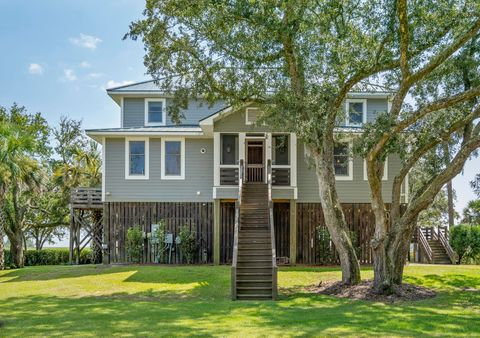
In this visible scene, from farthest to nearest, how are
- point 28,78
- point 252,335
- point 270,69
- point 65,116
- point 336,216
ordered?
point 65,116
point 28,78
point 270,69
point 336,216
point 252,335

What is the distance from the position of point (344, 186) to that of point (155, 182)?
8662mm

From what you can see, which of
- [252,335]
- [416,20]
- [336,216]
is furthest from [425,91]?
[252,335]

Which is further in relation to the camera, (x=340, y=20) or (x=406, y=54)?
(x=340, y=20)

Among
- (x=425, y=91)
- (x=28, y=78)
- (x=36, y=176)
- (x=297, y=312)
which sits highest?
Answer: (x=28, y=78)

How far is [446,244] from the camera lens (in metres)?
24.0

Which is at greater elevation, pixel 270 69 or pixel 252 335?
pixel 270 69

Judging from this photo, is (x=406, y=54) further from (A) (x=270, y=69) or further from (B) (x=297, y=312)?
(B) (x=297, y=312)

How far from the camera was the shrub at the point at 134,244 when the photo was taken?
846 inches

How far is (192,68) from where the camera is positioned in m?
16.9

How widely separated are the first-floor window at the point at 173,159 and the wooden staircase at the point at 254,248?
3.24 meters

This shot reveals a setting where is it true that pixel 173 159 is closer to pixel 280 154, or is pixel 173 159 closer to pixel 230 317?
pixel 280 154

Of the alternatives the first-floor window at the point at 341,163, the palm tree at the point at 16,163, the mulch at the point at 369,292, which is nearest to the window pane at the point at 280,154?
the first-floor window at the point at 341,163

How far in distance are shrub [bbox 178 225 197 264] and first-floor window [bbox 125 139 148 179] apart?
310 cm

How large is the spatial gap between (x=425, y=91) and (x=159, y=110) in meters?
13.2
